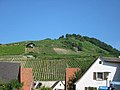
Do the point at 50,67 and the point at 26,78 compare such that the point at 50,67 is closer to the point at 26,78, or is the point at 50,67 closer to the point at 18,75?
the point at 18,75

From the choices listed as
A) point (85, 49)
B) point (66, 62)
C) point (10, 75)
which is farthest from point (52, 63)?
point (85, 49)

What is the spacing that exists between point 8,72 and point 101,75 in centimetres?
1370

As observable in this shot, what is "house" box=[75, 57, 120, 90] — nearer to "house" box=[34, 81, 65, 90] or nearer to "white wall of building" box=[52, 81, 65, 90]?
"white wall of building" box=[52, 81, 65, 90]

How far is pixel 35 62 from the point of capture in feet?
243

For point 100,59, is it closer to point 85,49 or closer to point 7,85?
point 7,85

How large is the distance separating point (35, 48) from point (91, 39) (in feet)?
178

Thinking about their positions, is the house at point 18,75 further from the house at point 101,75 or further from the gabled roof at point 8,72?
the house at point 101,75

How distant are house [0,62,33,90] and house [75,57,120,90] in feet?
23.7

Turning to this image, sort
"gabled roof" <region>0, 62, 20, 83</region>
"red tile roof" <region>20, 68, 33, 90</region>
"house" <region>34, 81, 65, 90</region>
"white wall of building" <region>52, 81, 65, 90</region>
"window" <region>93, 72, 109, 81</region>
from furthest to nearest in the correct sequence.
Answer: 1. "house" <region>34, 81, 65, 90</region>
2. "white wall of building" <region>52, 81, 65, 90</region>
3. "gabled roof" <region>0, 62, 20, 83</region>
4. "red tile roof" <region>20, 68, 33, 90</region>
5. "window" <region>93, 72, 109, 81</region>

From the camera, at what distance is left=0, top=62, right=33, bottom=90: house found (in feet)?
169

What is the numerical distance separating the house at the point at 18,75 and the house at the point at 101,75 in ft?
23.7

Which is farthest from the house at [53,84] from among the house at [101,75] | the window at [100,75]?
the window at [100,75]

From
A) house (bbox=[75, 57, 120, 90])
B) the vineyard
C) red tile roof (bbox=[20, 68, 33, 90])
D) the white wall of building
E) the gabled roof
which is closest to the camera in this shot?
house (bbox=[75, 57, 120, 90])

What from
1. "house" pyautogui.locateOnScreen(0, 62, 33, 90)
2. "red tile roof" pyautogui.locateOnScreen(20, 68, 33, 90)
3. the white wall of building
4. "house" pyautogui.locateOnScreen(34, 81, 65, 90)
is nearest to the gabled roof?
"house" pyautogui.locateOnScreen(0, 62, 33, 90)
